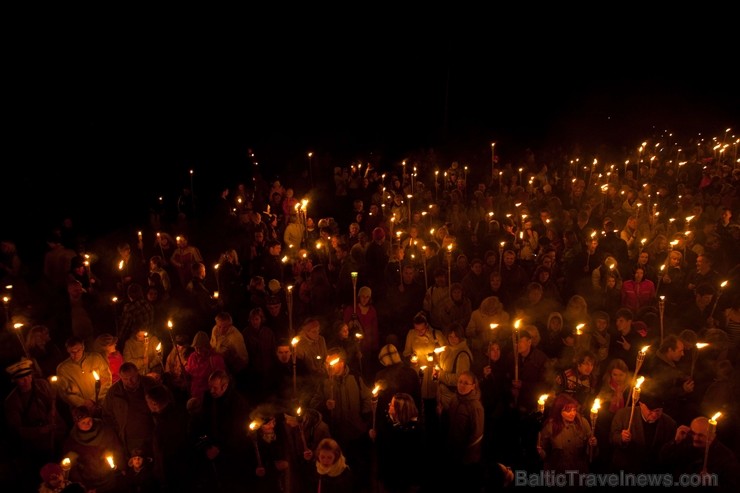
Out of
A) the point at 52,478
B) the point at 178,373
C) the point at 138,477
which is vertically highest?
the point at 178,373

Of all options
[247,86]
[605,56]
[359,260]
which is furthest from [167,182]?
[605,56]

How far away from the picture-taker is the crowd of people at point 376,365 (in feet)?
16.0

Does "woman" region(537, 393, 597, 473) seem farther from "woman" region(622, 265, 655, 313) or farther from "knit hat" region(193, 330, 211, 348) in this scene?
"knit hat" region(193, 330, 211, 348)

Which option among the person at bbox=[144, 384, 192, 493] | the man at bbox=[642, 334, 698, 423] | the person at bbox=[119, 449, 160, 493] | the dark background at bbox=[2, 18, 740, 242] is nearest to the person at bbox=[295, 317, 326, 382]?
the person at bbox=[144, 384, 192, 493]

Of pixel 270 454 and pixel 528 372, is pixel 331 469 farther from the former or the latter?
pixel 528 372

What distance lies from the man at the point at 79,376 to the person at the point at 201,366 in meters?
0.95

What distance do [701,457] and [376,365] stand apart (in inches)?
171

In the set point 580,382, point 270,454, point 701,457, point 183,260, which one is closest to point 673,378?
point 580,382

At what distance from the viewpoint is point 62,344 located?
7.83 m

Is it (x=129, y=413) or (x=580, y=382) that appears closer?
(x=129, y=413)

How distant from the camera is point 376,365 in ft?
25.3

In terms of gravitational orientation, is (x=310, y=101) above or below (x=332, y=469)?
above

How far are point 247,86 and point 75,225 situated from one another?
488 inches

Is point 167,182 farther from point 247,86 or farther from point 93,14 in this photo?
point 247,86
